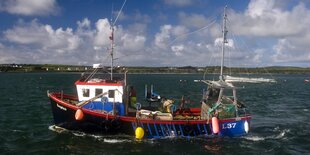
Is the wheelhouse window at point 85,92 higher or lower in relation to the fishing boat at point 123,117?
higher

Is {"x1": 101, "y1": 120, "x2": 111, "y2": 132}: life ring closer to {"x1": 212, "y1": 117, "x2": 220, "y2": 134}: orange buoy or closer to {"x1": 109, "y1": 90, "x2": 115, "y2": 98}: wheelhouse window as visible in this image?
{"x1": 109, "y1": 90, "x2": 115, "y2": 98}: wheelhouse window

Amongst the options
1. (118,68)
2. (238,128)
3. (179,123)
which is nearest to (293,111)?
(238,128)

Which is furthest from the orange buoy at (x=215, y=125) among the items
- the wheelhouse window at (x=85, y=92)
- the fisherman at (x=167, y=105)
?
the wheelhouse window at (x=85, y=92)

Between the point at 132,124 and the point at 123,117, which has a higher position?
the point at 123,117

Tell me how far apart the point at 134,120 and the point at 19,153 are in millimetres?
7665

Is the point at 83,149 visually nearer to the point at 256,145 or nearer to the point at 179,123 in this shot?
the point at 179,123

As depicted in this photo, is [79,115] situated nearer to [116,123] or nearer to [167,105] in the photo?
[116,123]

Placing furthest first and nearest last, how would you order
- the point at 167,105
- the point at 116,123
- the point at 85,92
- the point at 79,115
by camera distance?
the point at 167,105 < the point at 85,92 < the point at 116,123 < the point at 79,115

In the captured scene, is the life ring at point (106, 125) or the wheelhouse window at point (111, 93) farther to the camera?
the wheelhouse window at point (111, 93)

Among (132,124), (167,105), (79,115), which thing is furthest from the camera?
(167,105)

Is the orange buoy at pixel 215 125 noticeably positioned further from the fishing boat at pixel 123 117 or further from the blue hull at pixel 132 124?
the blue hull at pixel 132 124

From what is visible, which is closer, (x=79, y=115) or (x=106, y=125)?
(x=79, y=115)

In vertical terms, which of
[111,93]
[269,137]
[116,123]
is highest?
[111,93]

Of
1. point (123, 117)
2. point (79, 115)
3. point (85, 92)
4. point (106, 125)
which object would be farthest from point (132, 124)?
point (85, 92)
